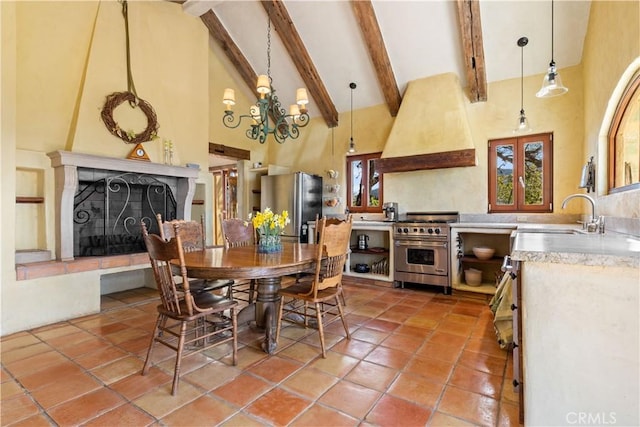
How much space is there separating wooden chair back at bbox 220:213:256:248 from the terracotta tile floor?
98 centimetres

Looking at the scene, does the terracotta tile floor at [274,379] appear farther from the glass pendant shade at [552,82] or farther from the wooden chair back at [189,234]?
the glass pendant shade at [552,82]

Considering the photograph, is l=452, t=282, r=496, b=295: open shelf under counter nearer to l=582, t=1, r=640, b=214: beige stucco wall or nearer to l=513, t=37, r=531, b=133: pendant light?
l=582, t=1, r=640, b=214: beige stucco wall

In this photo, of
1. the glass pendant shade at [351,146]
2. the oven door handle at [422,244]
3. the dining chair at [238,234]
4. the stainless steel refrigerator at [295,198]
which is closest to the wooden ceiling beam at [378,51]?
the glass pendant shade at [351,146]

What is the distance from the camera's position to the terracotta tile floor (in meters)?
1.62

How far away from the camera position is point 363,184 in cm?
547

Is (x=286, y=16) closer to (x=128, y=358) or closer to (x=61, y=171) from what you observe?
(x=61, y=171)

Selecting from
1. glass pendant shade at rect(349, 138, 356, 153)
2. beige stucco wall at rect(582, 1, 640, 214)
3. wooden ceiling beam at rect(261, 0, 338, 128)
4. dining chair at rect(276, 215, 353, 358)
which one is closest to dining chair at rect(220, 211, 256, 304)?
dining chair at rect(276, 215, 353, 358)

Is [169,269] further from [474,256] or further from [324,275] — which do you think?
[474,256]

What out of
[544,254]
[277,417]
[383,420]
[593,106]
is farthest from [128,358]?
[593,106]

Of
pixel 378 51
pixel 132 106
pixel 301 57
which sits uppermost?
pixel 301 57

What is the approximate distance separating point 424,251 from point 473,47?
263 cm

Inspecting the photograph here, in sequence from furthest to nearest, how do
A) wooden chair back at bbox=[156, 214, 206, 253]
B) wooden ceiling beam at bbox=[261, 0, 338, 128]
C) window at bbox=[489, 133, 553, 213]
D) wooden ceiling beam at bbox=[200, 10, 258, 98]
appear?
1. wooden ceiling beam at bbox=[200, 10, 258, 98]
2. wooden ceiling beam at bbox=[261, 0, 338, 128]
3. window at bbox=[489, 133, 553, 213]
4. wooden chair back at bbox=[156, 214, 206, 253]

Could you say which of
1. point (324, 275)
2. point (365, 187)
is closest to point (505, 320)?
point (324, 275)

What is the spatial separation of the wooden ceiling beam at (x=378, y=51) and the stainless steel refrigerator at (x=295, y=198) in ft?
6.00
